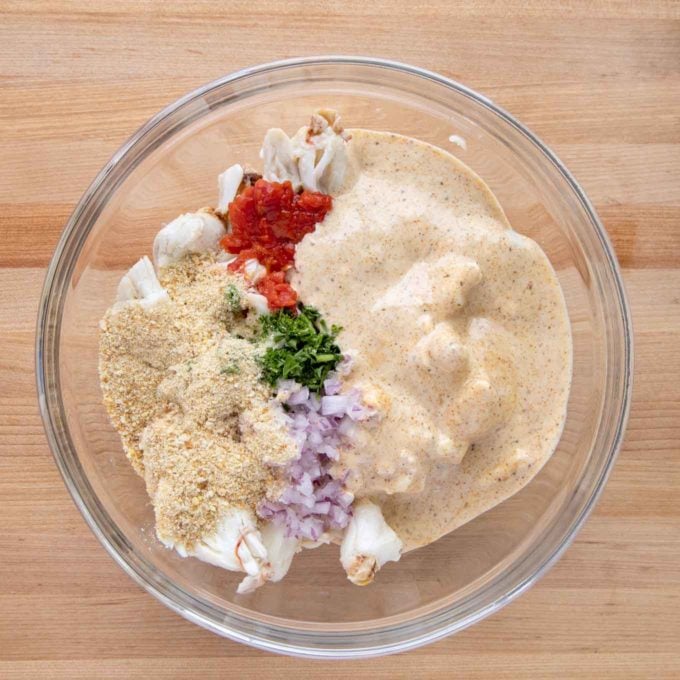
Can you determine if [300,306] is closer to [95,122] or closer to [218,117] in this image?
[218,117]

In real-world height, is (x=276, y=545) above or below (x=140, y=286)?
below

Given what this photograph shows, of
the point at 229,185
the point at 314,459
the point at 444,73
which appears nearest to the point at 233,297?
the point at 229,185

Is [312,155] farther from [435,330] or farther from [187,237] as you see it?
[435,330]

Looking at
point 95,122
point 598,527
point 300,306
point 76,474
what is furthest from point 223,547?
point 95,122

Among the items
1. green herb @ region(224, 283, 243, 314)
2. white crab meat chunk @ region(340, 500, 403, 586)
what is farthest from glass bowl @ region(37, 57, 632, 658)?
green herb @ region(224, 283, 243, 314)

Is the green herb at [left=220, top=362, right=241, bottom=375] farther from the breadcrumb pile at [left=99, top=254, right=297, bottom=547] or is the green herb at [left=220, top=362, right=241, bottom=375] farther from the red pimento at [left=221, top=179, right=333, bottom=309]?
the red pimento at [left=221, top=179, right=333, bottom=309]

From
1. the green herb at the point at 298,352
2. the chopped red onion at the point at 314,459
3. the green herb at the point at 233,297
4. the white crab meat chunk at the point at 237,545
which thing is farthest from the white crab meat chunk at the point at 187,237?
the white crab meat chunk at the point at 237,545
